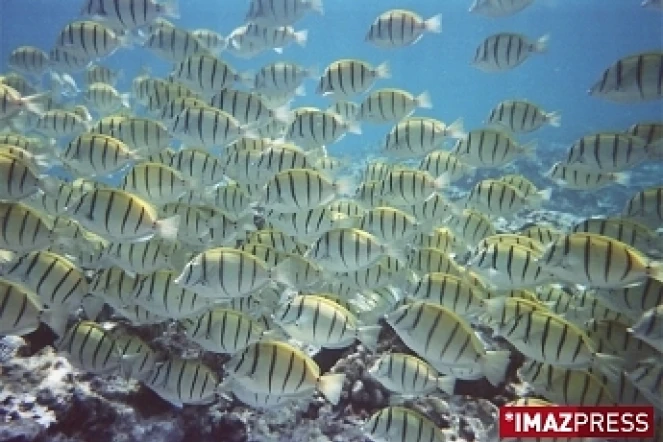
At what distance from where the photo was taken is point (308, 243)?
5.71m

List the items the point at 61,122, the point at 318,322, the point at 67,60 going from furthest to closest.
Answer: the point at 67,60 → the point at 61,122 → the point at 318,322

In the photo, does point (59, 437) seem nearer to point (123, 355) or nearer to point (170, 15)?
point (123, 355)

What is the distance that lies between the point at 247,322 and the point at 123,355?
101 cm

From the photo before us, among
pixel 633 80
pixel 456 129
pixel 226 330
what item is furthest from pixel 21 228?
pixel 633 80

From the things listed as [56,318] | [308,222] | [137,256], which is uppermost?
[308,222]

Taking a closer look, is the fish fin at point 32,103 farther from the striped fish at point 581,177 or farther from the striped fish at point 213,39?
the striped fish at point 581,177

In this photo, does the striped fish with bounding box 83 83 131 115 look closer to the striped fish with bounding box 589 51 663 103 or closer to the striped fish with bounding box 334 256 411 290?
the striped fish with bounding box 334 256 411 290

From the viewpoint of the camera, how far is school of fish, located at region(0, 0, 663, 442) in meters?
3.82

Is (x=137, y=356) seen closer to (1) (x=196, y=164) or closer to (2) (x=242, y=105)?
(1) (x=196, y=164)

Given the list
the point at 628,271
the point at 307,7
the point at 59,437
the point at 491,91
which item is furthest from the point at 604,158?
the point at 491,91

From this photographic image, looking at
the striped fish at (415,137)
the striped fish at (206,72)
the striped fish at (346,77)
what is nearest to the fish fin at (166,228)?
the striped fish at (206,72)

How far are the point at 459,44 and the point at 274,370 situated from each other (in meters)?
150

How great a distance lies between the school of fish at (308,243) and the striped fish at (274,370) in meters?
0.01

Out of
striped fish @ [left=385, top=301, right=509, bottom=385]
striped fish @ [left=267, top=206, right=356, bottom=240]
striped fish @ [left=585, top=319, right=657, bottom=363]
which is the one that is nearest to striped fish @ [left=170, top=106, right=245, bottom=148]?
striped fish @ [left=267, top=206, right=356, bottom=240]
